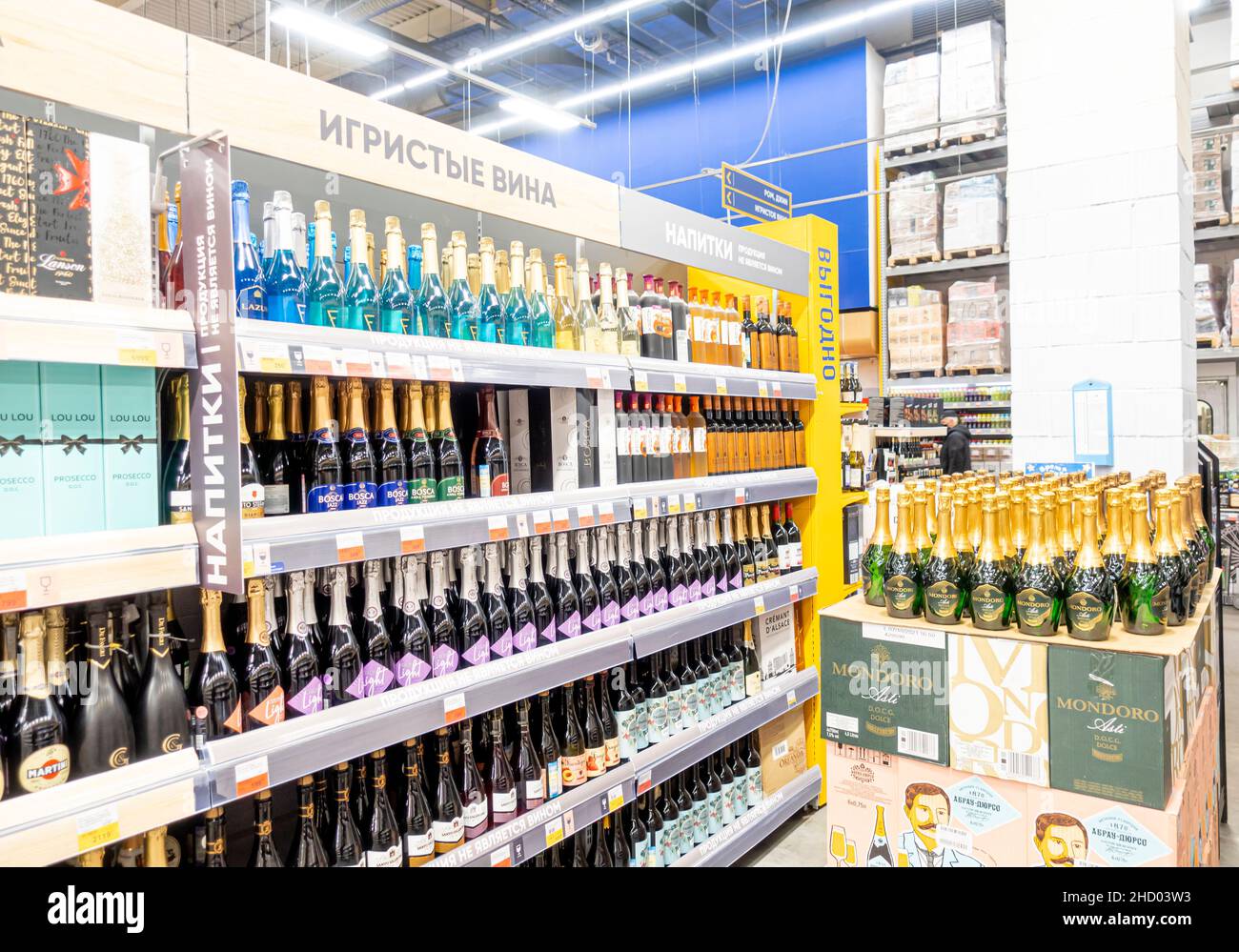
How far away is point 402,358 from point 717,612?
157cm

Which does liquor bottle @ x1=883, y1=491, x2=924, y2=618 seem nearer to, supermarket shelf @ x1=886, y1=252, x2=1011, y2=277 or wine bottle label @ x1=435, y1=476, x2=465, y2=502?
wine bottle label @ x1=435, y1=476, x2=465, y2=502

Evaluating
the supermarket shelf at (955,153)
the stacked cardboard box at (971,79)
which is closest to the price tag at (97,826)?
the stacked cardboard box at (971,79)

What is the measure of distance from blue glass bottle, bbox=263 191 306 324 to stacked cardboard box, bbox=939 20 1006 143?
740 cm

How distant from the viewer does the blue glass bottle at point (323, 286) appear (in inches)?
79.0

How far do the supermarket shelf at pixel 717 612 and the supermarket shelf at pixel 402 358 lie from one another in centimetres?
81

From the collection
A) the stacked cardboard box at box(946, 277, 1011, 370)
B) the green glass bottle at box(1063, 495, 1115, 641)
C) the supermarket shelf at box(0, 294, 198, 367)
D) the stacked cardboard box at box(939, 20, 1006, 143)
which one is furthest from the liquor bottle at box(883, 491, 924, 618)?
the stacked cardboard box at box(939, 20, 1006, 143)

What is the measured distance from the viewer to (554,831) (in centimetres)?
241

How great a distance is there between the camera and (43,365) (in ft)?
4.88

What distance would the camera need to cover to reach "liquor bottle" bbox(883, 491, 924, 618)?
2.03 meters

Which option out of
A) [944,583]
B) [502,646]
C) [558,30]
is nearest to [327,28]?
[558,30]

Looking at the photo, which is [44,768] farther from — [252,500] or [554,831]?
[554,831]

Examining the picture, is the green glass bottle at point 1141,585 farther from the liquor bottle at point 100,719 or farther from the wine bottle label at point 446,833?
the liquor bottle at point 100,719
